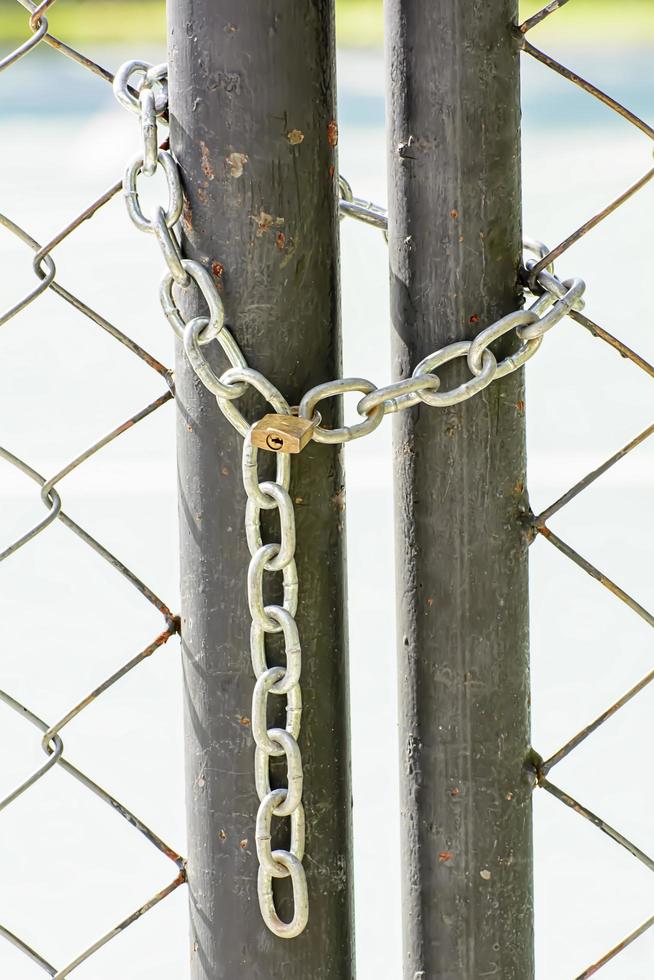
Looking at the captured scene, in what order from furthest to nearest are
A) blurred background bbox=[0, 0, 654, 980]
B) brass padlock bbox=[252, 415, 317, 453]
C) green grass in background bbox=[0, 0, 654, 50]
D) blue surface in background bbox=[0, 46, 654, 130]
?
green grass in background bbox=[0, 0, 654, 50]
blue surface in background bbox=[0, 46, 654, 130]
blurred background bbox=[0, 0, 654, 980]
brass padlock bbox=[252, 415, 317, 453]

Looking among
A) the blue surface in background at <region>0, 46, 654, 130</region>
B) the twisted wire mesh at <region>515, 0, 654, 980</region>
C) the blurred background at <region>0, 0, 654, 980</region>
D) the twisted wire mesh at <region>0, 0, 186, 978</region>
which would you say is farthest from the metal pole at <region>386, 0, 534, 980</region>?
the blue surface in background at <region>0, 46, 654, 130</region>

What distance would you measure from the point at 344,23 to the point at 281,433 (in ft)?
35.4

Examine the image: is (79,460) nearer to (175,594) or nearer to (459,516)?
(459,516)

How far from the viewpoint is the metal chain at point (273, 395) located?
0.52m

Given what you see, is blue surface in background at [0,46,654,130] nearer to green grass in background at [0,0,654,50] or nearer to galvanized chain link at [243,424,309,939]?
green grass in background at [0,0,654,50]

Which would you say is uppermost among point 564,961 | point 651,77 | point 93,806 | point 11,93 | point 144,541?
point 11,93

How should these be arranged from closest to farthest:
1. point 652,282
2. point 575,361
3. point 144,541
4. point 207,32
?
point 207,32 < point 144,541 < point 575,361 < point 652,282

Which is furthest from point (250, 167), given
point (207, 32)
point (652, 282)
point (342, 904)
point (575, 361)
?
point (652, 282)

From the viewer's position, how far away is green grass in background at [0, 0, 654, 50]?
9.78 metres

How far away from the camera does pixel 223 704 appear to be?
57 cm

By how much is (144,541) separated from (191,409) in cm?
231

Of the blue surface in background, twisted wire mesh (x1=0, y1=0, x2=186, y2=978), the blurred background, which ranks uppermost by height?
the blue surface in background

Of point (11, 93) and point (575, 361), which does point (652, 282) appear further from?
point (11, 93)

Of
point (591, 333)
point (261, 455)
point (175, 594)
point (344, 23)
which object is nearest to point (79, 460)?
point (261, 455)
